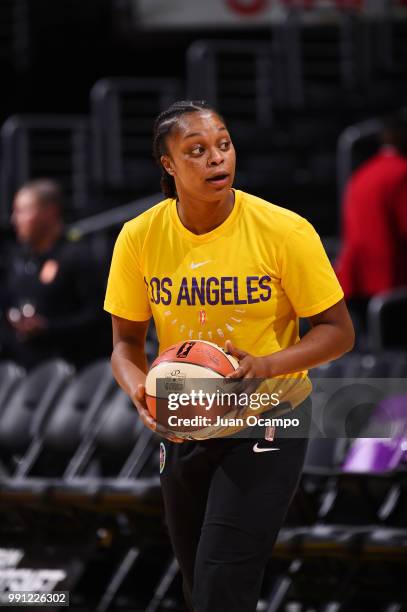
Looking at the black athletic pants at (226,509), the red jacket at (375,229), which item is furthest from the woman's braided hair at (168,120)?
the red jacket at (375,229)

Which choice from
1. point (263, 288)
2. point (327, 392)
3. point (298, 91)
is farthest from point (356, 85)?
point (263, 288)

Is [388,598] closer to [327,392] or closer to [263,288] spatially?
[327,392]

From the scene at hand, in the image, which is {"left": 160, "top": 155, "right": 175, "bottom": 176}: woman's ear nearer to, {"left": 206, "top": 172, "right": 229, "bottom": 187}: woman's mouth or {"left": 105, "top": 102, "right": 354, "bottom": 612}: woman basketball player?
{"left": 105, "top": 102, "right": 354, "bottom": 612}: woman basketball player

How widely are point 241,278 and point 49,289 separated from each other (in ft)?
11.5

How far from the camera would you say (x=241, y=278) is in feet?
11.7

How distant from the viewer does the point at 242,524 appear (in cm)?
349

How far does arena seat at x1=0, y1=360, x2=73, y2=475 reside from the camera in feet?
21.2

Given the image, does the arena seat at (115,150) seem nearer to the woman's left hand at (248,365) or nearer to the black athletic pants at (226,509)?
the black athletic pants at (226,509)

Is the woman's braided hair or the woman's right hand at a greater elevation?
the woman's braided hair

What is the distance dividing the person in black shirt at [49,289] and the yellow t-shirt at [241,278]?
10.3 ft

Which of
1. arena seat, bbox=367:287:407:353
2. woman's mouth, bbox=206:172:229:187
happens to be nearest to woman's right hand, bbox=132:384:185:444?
woman's mouth, bbox=206:172:229:187

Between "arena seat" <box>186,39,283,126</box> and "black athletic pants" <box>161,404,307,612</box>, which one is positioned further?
"arena seat" <box>186,39,283,126</box>

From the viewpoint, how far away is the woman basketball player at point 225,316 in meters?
3.49

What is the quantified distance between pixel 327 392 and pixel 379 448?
0.99m
